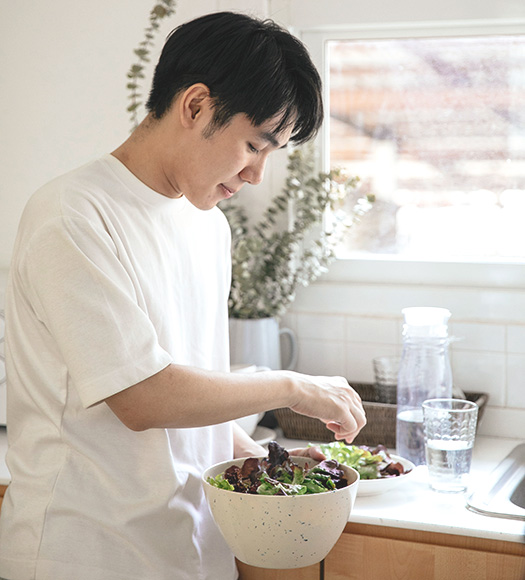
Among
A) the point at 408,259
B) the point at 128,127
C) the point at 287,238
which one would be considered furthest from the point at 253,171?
the point at 128,127

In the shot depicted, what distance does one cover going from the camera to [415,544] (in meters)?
1.33

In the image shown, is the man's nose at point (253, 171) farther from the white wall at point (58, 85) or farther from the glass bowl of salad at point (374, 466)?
the white wall at point (58, 85)

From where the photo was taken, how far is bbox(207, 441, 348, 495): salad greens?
1.13 m

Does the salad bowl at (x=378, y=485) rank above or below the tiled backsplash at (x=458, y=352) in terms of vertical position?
below

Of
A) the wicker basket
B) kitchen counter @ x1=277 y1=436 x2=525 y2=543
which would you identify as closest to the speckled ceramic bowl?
kitchen counter @ x1=277 y1=436 x2=525 y2=543

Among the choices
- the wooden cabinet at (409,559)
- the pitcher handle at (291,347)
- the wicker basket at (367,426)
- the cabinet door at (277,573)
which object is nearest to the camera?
the wooden cabinet at (409,559)

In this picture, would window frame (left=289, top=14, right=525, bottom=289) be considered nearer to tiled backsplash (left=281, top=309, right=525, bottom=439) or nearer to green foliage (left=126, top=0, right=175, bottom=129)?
tiled backsplash (left=281, top=309, right=525, bottom=439)

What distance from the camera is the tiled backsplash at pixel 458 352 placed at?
1917 mm

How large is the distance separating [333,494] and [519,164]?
3.84ft

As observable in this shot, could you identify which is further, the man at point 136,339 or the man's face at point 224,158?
the man's face at point 224,158

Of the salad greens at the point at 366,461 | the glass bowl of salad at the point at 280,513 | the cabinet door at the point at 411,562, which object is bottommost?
the cabinet door at the point at 411,562

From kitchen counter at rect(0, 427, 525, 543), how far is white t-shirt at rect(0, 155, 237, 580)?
11.9 inches

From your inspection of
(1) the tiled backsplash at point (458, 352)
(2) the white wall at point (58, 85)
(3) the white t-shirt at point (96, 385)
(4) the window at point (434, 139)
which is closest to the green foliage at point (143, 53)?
(2) the white wall at point (58, 85)

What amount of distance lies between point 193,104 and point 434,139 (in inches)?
40.9
